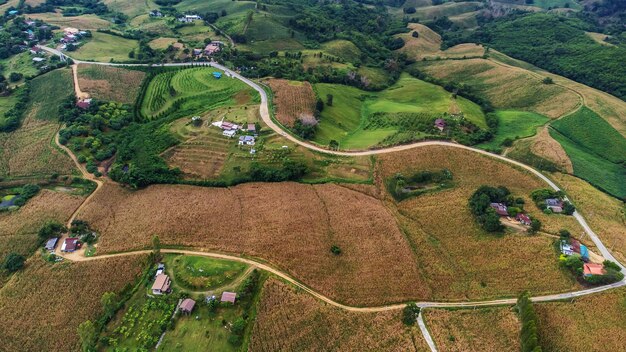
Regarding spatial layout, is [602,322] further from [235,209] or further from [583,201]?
[235,209]

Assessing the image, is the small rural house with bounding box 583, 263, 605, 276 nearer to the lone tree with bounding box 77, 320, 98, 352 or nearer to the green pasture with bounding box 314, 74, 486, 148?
the green pasture with bounding box 314, 74, 486, 148

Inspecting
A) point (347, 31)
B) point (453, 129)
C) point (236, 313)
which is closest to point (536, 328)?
point (236, 313)

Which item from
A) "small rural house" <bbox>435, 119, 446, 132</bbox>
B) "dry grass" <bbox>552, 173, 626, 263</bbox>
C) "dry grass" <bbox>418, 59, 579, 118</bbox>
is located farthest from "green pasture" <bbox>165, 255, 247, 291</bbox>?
"dry grass" <bbox>418, 59, 579, 118</bbox>

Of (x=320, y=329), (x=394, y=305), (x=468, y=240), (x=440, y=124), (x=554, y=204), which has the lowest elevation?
(x=320, y=329)

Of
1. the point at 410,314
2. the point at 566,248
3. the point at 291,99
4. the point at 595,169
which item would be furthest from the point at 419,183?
the point at 595,169

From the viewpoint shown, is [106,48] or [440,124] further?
[106,48]

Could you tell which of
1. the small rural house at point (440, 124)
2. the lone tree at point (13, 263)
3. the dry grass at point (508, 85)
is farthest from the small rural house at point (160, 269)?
the dry grass at point (508, 85)

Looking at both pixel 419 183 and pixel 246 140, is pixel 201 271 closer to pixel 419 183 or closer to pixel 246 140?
pixel 246 140
